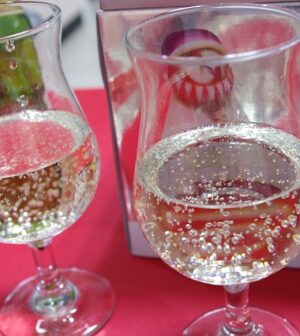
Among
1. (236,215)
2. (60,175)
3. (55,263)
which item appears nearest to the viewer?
(236,215)

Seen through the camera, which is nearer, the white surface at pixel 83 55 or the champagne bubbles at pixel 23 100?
the champagne bubbles at pixel 23 100

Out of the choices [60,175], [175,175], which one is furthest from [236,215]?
[60,175]

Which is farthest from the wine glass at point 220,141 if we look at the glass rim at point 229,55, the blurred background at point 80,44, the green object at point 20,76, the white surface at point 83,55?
the blurred background at point 80,44

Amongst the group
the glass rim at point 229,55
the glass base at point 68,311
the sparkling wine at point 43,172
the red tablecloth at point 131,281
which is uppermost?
the glass rim at point 229,55

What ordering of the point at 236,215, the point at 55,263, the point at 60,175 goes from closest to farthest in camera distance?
1. the point at 236,215
2. the point at 60,175
3. the point at 55,263

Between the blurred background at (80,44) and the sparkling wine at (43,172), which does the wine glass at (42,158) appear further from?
the blurred background at (80,44)

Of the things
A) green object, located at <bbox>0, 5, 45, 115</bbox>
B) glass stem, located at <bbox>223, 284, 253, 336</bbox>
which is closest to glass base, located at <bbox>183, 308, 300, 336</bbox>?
glass stem, located at <bbox>223, 284, 253, 336</bbox>

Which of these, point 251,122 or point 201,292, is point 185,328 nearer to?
point 201,292
